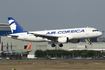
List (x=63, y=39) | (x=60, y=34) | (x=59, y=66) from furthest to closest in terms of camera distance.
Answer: (x=60, y=34)
(x=63, y=39)
(x=59, y=66)

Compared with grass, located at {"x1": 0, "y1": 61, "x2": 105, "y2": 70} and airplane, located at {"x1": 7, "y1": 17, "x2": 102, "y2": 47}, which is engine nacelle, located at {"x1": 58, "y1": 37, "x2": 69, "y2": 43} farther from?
grass, located at {"x1": 0, "y1": 61, "x2": 105, "y2": 70}

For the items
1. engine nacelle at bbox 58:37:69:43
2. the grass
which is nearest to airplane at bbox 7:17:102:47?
engine nacelle at bbox 58:37:69:43

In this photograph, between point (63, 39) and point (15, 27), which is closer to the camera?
point (63, 39)

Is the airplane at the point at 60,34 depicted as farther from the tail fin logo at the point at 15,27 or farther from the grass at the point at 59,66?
the grass at the point at 59,66

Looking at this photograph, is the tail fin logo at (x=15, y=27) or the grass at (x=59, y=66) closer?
the grass at (x=59, y=66)

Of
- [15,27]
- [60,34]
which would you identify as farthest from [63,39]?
[15,27]

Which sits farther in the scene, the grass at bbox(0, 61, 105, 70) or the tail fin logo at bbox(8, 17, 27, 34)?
the tail fin logo at bbox(8, 17, 27, 34)

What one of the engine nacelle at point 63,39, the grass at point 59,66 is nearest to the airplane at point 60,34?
the engine nacelle at point 63,39

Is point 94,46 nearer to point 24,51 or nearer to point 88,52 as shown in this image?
point 88,52

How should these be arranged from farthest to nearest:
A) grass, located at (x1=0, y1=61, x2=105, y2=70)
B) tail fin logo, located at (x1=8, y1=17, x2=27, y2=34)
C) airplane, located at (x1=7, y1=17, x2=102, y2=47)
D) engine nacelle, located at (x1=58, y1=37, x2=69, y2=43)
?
tail fin logo, located at (x1=8, y1=17, x2=27, y2=34), engine nacelle, located at (x1=58, y1=37, x2=69, y2=43), airplane, located at (x1=7, y1=17, x2=102, y2=47), grass, located at (x1=0, y1=61, x2=105, y2=70)

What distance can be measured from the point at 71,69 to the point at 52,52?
47.6 meters

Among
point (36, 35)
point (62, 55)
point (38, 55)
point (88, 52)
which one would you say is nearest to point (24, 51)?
point (38, 55)

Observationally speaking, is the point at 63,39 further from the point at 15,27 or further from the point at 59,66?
the point at 15,27

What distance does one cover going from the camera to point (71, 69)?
5934 cm
